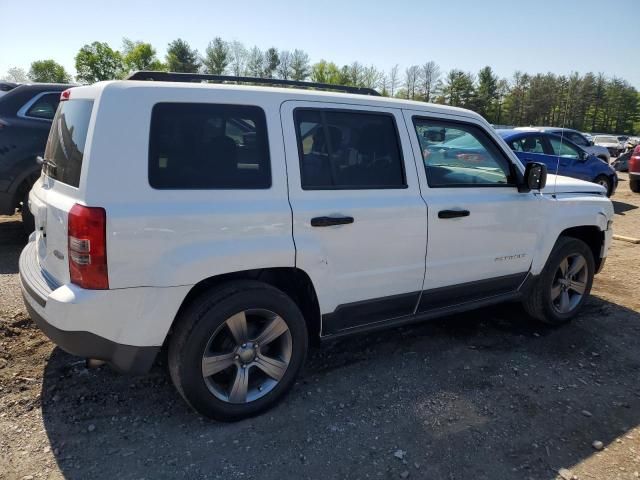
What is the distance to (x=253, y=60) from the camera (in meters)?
90.5

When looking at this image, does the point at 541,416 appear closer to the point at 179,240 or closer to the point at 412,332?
the point at 412,332

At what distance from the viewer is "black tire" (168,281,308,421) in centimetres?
253

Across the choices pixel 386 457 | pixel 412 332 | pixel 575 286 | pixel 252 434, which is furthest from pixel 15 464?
pixel 575 286

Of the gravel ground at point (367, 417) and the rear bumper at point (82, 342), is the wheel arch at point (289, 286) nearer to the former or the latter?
the rear bumper at point (82, 342)

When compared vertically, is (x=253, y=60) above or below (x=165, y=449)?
above

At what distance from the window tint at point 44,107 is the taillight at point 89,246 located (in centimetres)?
446

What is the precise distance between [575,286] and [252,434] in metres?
3.38

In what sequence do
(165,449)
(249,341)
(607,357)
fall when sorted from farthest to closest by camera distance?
(607,357) → (249,341) → (165,449)

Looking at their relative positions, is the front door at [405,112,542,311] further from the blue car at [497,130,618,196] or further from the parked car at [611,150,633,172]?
the parked car at [611,150,633,172]

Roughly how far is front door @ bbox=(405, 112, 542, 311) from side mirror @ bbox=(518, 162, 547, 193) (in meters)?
0.08

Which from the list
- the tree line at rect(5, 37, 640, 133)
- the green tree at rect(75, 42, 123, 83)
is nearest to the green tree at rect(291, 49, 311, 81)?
the tree line at rect(5, 37, 640, 133)

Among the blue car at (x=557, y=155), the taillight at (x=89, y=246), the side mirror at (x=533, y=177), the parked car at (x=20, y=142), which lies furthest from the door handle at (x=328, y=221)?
the blue car at (x=557, y=155)

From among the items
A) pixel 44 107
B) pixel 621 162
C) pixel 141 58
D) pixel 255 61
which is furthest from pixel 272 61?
pixel 44 107

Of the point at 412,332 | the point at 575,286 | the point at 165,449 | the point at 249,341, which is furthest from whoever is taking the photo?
the point at 575,286
